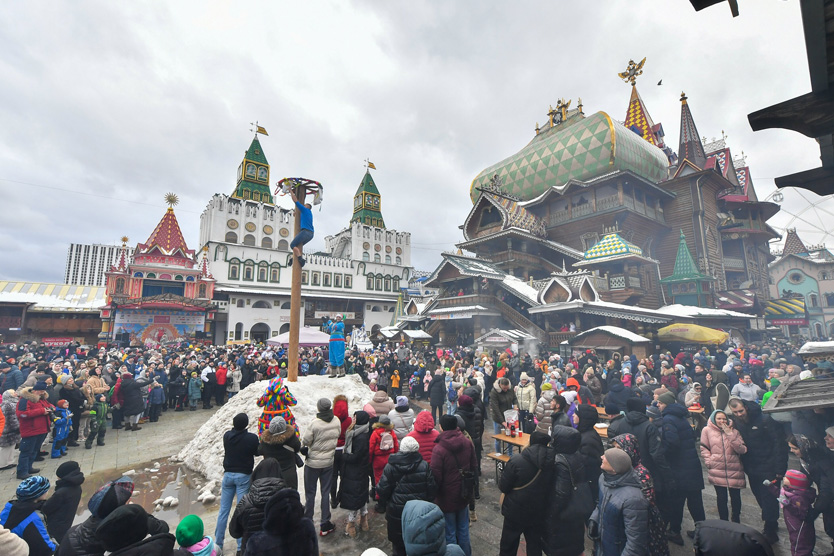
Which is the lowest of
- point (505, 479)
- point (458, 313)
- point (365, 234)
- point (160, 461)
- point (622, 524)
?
point (160, 461)

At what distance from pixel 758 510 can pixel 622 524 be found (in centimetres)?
396

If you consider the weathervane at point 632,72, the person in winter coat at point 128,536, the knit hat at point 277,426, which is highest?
the weathervane at point 632,72

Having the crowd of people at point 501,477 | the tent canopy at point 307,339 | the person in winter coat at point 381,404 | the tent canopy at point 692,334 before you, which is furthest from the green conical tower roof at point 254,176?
the person in winter coat at point 381,404

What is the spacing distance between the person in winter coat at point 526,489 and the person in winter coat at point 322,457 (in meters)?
2.51

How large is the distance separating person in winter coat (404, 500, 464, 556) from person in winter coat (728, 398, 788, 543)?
465cm

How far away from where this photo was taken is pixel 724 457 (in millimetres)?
4883

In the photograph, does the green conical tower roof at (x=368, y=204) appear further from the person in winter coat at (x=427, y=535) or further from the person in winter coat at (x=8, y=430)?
the person in winter coat at (x=427, y=535)

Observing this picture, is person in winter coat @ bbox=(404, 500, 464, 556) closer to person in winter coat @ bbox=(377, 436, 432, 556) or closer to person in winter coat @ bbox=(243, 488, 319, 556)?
person in winter coat @ bbox=(243, 488, 319, 556)

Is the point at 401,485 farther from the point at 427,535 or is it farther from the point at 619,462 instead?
the point at 619,462

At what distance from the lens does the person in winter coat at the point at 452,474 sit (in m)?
4.16

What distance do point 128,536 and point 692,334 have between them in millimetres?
21297

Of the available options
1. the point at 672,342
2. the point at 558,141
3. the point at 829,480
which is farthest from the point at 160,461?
the point at 558,141

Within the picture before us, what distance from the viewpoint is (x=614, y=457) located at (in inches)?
136

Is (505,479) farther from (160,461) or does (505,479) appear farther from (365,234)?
(365,234)
